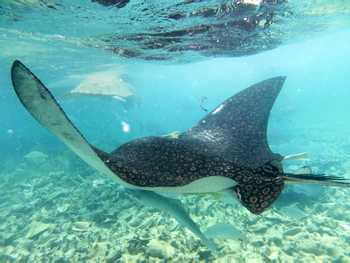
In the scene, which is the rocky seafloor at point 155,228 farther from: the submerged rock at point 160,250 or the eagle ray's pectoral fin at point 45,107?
the eagle ray's pectoral fin at point 45,107

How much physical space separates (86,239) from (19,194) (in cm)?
754

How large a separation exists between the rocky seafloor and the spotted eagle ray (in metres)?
0.80

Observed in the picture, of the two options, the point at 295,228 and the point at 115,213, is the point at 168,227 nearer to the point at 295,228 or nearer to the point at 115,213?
the point at 115,213

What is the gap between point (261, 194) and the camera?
3559 mm

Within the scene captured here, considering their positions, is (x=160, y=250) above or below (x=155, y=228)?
above

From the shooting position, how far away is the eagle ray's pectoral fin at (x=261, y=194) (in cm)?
354

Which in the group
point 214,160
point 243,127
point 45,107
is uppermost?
point 45,107

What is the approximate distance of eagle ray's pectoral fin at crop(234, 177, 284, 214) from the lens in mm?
3537

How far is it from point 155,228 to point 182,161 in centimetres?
419

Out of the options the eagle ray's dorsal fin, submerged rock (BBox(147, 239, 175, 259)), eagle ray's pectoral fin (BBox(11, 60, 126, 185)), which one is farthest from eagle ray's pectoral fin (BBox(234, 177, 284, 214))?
submerged rock (BBox(147, 239, 175, 259))

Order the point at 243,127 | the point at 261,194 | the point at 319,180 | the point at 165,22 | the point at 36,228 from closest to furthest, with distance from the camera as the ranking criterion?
the point at 319,180 < the point at 261,194 < the point at 243,127 < the point at 36,228 < the point at 165,22

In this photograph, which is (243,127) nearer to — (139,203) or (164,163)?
(164,163)

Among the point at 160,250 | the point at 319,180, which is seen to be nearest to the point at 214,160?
the point at 319,180

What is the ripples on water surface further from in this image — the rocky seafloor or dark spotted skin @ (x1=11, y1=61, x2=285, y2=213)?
dark spotted skin @ (x1=11, y1=61, x2=285, y2=213)
